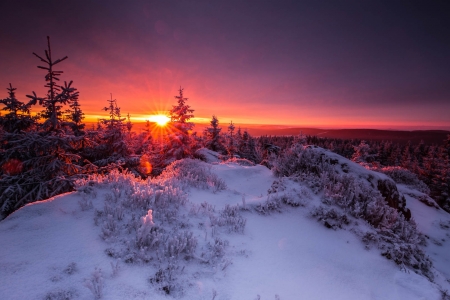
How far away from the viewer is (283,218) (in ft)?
18.0

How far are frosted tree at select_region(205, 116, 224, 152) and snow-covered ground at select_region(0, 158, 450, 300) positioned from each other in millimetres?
32457

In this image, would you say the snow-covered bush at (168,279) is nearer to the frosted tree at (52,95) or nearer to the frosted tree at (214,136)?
the frosted tree at (52,95)

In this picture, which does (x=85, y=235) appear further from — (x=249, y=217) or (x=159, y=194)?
(x=249, y=217)

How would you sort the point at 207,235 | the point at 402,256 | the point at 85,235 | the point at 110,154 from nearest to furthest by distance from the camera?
the point at 85,235, the point at 207,235, the point at 402,256, the point at 110,154

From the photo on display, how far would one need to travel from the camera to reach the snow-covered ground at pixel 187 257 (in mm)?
2709

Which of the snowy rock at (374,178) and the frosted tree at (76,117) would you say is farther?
the frosted tree at (76,117)

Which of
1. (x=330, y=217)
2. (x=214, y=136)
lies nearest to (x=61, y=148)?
(x=330, y=217)

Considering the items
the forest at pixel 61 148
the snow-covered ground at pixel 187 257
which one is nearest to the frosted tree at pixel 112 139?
the forest at pixel 61 148

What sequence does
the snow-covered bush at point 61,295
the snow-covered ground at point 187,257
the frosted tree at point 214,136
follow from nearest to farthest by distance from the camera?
the snow-covered bush at point 61,295
the snow-covered ground at point 187,257
the frosted tree at point 214,136

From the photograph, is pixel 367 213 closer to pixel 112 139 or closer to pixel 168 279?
pixel 168 279

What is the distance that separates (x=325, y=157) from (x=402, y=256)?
16.0ft

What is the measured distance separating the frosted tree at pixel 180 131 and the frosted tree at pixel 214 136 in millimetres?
14397

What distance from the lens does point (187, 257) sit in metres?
3.44

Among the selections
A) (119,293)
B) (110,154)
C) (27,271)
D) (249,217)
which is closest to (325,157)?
(249,217)
